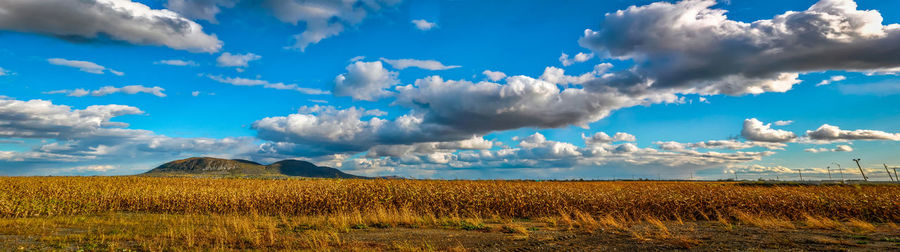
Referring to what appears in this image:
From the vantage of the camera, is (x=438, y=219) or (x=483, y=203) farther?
(x=483, y=203)

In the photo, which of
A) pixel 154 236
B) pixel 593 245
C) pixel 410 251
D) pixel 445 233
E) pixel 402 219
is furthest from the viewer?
pixel 402 219

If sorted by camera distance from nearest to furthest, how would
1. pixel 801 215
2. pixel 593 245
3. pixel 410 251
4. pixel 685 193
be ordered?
1. pixel 410 251
2. pixel 593 245
3. pixel 801 215
4. pixel 685 193

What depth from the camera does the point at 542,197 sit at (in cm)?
3136

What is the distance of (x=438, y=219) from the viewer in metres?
26.1

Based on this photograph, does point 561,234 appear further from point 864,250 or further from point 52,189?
point 52,189

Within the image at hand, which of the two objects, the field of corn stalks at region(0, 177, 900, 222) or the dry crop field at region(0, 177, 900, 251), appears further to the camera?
the field of corn stalks at region(0, 177, 900, 222)

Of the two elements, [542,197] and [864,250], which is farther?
[542,197]

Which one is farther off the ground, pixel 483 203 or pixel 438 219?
pixel 483 203

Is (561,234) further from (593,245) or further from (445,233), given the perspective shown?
(445,233)

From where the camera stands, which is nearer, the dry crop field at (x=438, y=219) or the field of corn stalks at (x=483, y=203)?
the dry crop field at (x=438, y=219)

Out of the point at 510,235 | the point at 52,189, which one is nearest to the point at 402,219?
the point at 510,235

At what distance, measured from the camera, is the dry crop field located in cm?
Answer: 1745

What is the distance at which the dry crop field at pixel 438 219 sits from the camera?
1745cm

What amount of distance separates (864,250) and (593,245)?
9.74 metres
